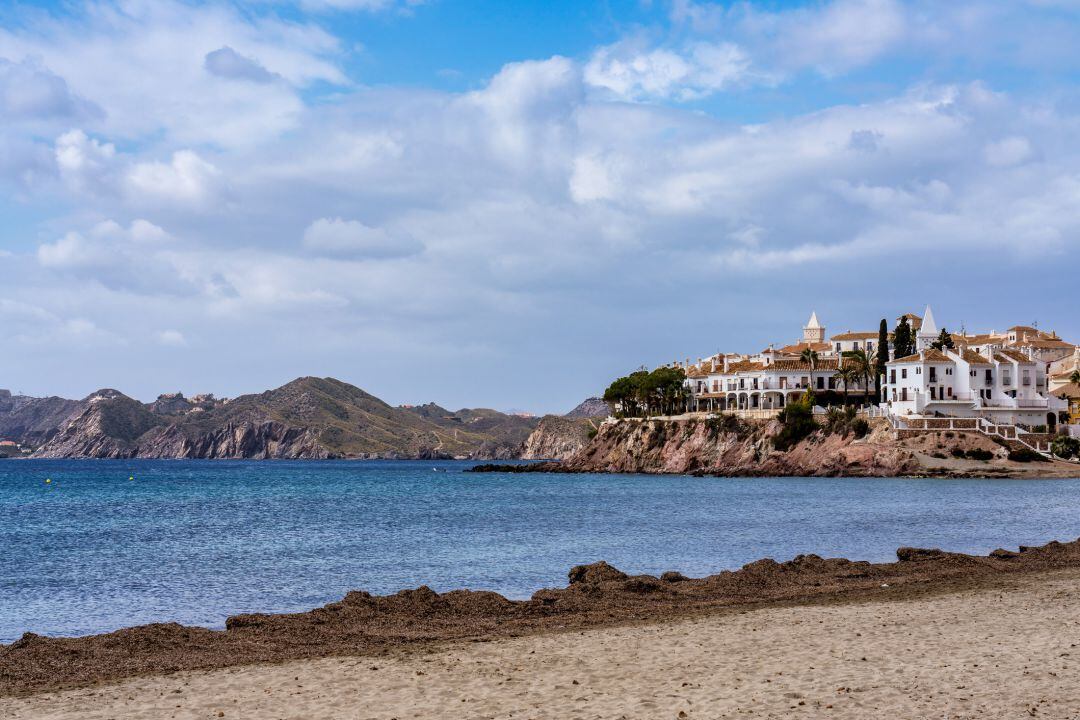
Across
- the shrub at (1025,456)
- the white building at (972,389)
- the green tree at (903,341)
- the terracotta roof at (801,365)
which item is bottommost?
the shrub at (1025,456)

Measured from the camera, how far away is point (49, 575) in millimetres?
34781

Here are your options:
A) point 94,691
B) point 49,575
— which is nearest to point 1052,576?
point 94,691

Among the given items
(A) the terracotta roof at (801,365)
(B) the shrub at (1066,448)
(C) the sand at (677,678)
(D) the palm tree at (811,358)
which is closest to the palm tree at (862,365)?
(A) the terracotta roof at (801,365)

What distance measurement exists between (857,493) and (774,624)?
5969 cm

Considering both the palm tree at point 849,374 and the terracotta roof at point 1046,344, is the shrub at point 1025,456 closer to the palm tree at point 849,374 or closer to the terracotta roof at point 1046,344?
the palm tree at point 849,374

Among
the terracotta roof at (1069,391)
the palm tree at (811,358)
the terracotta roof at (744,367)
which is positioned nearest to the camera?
the terracotta roof at (1069,391)

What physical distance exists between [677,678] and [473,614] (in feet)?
27.1

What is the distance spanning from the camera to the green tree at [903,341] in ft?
418

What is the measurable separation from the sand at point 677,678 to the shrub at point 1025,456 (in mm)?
86035

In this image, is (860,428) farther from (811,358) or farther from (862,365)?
(811,358)

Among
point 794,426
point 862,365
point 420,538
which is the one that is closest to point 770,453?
point 794,426

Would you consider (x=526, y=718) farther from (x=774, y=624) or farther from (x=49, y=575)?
(x=49, y=575)

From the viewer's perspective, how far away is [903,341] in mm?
128375

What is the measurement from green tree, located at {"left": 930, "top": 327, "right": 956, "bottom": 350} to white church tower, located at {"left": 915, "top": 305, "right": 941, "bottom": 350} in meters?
1.29
